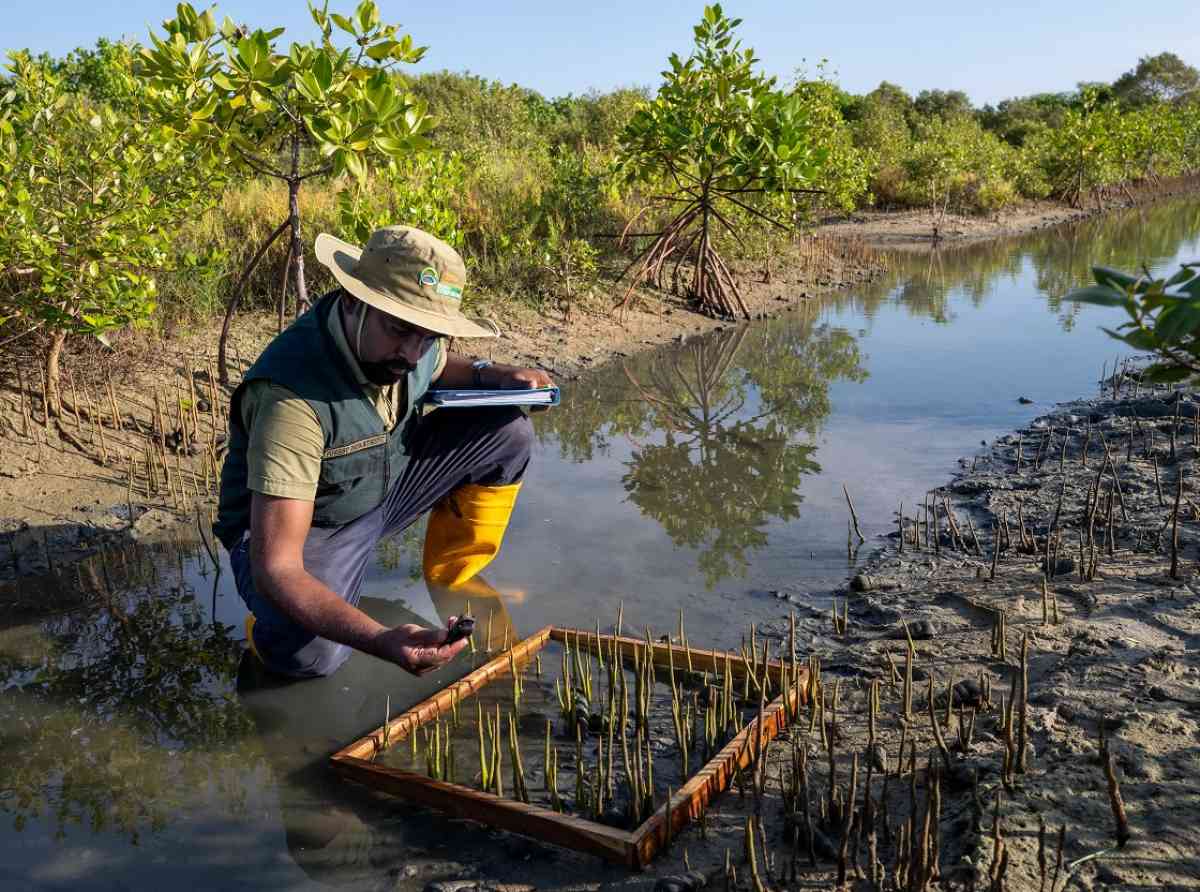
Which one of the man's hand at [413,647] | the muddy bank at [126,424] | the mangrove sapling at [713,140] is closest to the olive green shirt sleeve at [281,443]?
the man's hand at [413,647]

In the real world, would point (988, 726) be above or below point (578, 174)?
below

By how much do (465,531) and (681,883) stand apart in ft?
7.48

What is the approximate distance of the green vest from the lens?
128 inches

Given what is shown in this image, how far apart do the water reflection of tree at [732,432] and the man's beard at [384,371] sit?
1.94m

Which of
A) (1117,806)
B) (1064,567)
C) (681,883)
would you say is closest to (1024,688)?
(1117,806)

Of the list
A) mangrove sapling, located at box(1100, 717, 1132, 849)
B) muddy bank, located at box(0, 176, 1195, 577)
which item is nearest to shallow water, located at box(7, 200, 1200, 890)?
muddy bank, located at box(0, 176, 1195, 577)

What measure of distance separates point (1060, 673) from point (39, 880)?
10.6ft

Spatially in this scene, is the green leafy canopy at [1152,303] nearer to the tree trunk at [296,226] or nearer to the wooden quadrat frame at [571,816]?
the wooden quadrat frame at [571,816]

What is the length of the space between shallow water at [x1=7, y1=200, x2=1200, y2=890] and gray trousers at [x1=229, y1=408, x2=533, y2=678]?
0.55 ft

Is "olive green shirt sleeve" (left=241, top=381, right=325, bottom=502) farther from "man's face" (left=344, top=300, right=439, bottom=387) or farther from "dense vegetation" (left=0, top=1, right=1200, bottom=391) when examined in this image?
"dense vegetation" (left=0, top=1, right=1200, bottom=391)

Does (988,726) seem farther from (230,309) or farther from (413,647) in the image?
(230,309)

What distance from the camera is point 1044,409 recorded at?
784 centimetres

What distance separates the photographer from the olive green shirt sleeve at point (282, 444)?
10.0 feet

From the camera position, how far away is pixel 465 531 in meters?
4.46
